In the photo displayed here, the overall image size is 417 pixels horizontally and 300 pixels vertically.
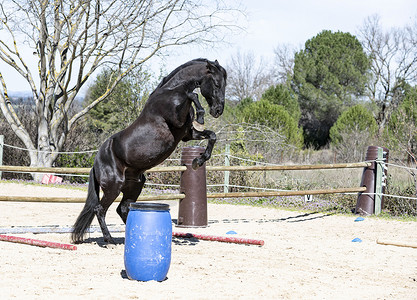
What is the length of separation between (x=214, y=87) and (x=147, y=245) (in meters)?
1.86

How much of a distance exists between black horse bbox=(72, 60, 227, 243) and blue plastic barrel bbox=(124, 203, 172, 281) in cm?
129

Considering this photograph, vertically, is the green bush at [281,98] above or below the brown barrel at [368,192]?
above

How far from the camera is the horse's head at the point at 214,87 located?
5330 millimetres

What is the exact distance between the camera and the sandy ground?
407cm

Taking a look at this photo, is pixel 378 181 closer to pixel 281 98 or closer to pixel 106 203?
pixel 106 203

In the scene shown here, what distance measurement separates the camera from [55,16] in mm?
15148

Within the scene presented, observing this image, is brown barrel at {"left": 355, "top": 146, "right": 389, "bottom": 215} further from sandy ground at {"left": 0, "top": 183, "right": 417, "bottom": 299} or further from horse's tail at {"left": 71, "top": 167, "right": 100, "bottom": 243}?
horse's tail at {"left": 71, "top": 167, "right": 100, "bottom": 243}

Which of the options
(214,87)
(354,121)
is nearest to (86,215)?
(214,87)

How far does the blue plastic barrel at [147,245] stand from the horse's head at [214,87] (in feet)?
4.59

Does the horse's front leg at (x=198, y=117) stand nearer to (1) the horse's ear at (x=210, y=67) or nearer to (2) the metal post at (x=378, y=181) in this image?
(1) the horse's ear at (x=210, y=67)

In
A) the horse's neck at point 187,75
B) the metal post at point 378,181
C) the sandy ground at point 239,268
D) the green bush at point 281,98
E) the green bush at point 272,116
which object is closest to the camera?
the sandy ground at point 239,268

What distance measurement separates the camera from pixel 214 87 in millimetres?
5352

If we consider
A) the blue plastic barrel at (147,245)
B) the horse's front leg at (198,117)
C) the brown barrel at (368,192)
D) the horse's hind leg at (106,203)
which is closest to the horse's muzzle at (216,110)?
the horse's front leg at (198,117)

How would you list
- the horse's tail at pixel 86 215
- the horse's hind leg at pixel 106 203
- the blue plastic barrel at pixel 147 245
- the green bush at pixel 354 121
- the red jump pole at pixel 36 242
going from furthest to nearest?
1. the green bush at pixel 354 121
2. the horse's tail at pixel 86 215
3. the horse's hind leg at pixel 106 203
4. the red jump pole at pixel 36 242
5. the blue plastic barrel at pixel 147 245
